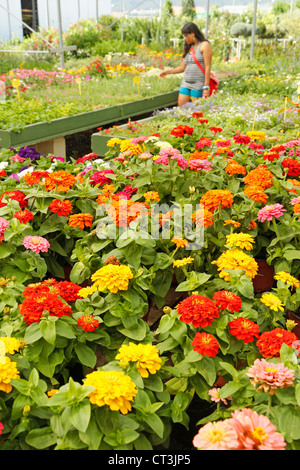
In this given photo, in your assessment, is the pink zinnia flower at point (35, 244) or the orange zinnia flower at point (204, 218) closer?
the pink zinnia flower at point (35, 244)

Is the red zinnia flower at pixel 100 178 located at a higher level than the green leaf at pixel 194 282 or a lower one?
higher

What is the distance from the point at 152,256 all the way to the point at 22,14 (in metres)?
13.3

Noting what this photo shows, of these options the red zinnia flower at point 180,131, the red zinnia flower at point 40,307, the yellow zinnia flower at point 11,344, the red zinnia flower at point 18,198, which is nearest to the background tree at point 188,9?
the red zinnia flower at point 180,131

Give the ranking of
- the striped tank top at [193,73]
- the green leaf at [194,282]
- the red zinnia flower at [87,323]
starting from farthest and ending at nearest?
the striped tank top at [193,73] → the green leaf at [194,282] → the red zinnia flower at [87,323]

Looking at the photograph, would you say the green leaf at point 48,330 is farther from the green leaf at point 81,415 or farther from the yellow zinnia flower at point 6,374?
the green leaf at point 81,415

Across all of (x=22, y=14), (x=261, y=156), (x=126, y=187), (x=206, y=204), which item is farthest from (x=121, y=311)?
(x=22, y=14)

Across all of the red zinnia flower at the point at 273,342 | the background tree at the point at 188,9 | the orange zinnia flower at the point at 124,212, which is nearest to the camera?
the red zinnia flower at the point at 273,342

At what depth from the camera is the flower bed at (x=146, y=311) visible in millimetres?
1193

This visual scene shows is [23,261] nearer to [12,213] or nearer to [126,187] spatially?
[12,213]

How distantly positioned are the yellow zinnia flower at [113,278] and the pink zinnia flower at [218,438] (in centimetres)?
69

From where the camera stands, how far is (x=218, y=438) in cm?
98

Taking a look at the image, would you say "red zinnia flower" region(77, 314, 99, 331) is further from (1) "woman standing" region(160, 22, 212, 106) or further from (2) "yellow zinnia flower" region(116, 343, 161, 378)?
(1) "woman standing" region(160, 22, 212, 106)

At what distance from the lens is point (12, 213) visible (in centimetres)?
214

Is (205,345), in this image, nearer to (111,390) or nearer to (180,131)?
(111,390)
